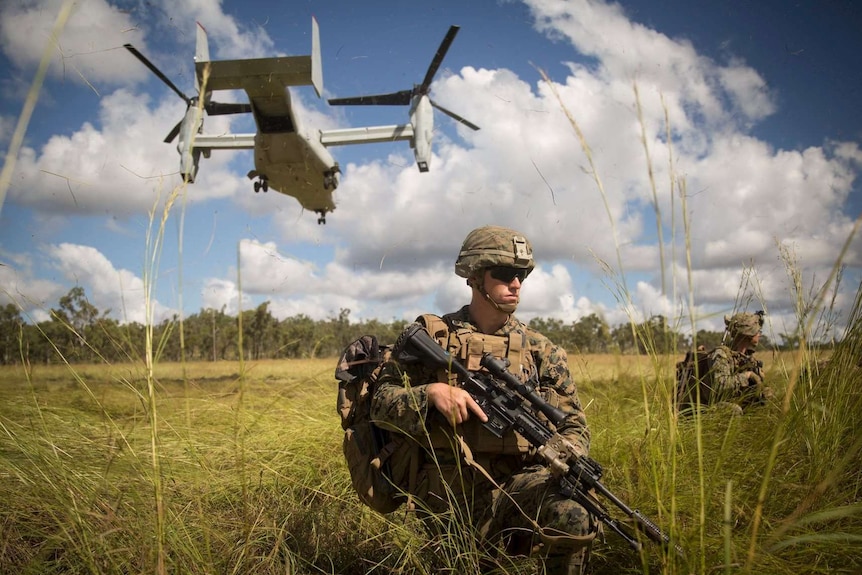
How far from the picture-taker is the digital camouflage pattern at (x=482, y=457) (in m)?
2.21

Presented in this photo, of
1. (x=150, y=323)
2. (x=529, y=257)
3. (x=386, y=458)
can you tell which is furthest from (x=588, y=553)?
(x=150, y=323)

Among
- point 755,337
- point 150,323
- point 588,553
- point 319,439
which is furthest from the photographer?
point 755,337

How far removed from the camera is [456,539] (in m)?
2.08

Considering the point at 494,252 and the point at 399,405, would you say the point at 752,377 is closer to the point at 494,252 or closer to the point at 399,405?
the point at 494,252

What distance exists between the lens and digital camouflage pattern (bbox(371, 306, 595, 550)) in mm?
2215

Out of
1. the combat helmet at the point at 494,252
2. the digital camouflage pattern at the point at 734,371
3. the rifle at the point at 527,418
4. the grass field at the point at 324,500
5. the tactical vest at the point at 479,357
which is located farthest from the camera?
the digital camouflage pattern at the point at 734,371

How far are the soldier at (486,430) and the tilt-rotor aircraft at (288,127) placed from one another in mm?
6053

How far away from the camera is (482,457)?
2412 millimetres

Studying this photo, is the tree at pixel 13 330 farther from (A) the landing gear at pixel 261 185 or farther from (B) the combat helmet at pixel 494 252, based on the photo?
(A) the landing gear at pixel 261 185

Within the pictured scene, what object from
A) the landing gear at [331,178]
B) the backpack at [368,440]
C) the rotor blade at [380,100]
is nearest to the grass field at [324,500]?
the backpack at [368,440]

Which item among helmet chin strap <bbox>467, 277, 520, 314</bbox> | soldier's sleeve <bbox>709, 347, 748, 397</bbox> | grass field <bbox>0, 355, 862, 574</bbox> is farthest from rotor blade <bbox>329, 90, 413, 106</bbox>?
helmet chin strap <bbox>467, 277, 520, 314</bbox>

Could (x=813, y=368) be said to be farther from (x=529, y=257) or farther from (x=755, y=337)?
(x=755, y=337)

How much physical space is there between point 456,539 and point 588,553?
0.57 metres

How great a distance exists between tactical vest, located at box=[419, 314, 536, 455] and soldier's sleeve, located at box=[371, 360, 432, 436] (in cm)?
17
